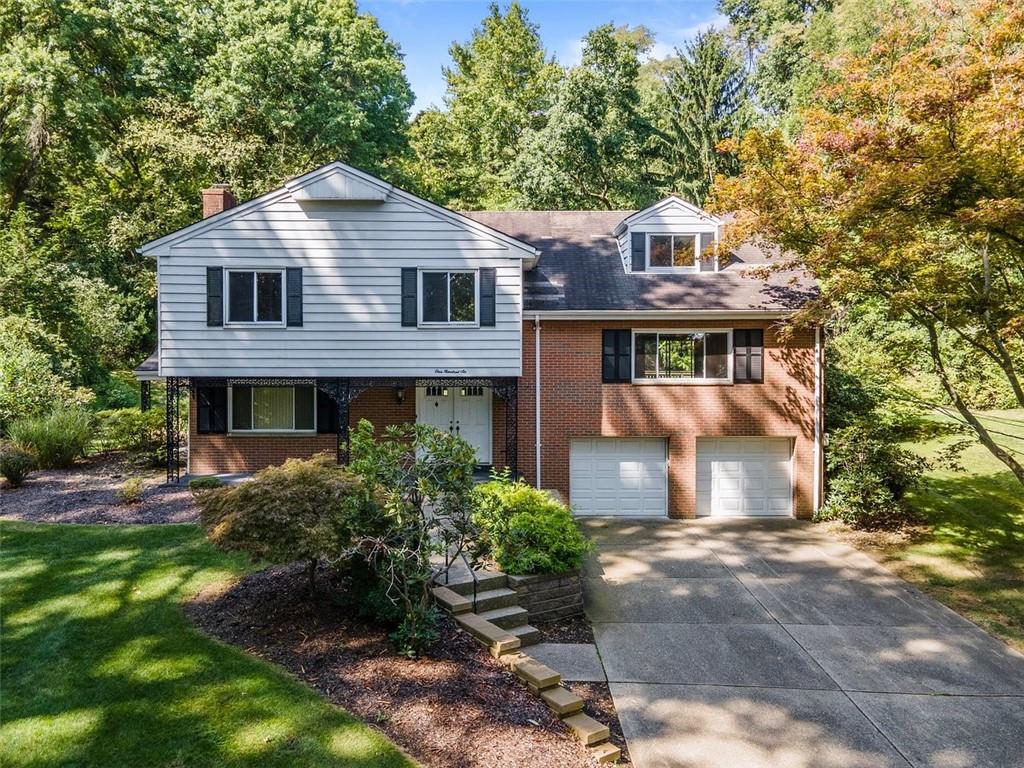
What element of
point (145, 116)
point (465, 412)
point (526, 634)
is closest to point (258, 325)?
point (465, 412)

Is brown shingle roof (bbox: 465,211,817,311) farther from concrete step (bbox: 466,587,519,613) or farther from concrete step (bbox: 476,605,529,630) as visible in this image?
concrete step (bbox: 476,605,529,630)

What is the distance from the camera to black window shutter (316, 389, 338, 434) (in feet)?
47.1

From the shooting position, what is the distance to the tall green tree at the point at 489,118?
32.6 m

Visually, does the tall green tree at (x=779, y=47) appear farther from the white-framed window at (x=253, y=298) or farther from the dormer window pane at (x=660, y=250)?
the white-framed window at (x=253, y=298)

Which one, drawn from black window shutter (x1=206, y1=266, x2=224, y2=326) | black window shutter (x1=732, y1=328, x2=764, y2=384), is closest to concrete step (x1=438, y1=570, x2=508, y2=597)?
black window shutter (x1=206, y1=266, x2=224, y2=326)

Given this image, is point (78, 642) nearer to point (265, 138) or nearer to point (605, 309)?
point (605, 309)

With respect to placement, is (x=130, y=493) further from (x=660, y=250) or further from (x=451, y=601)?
(x=660, y=250)

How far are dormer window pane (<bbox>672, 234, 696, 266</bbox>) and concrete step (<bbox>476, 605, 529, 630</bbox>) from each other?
10366 millimetres

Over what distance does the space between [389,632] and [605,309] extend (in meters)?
9.21

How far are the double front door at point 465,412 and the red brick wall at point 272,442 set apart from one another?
0.60 meters

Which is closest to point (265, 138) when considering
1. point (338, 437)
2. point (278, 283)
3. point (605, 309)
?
point (278, 283)

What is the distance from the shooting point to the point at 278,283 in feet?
44.1

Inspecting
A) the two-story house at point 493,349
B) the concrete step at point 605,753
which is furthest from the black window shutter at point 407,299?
the concrete step at point 605,753

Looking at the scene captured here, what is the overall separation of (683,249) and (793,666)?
409 inches
